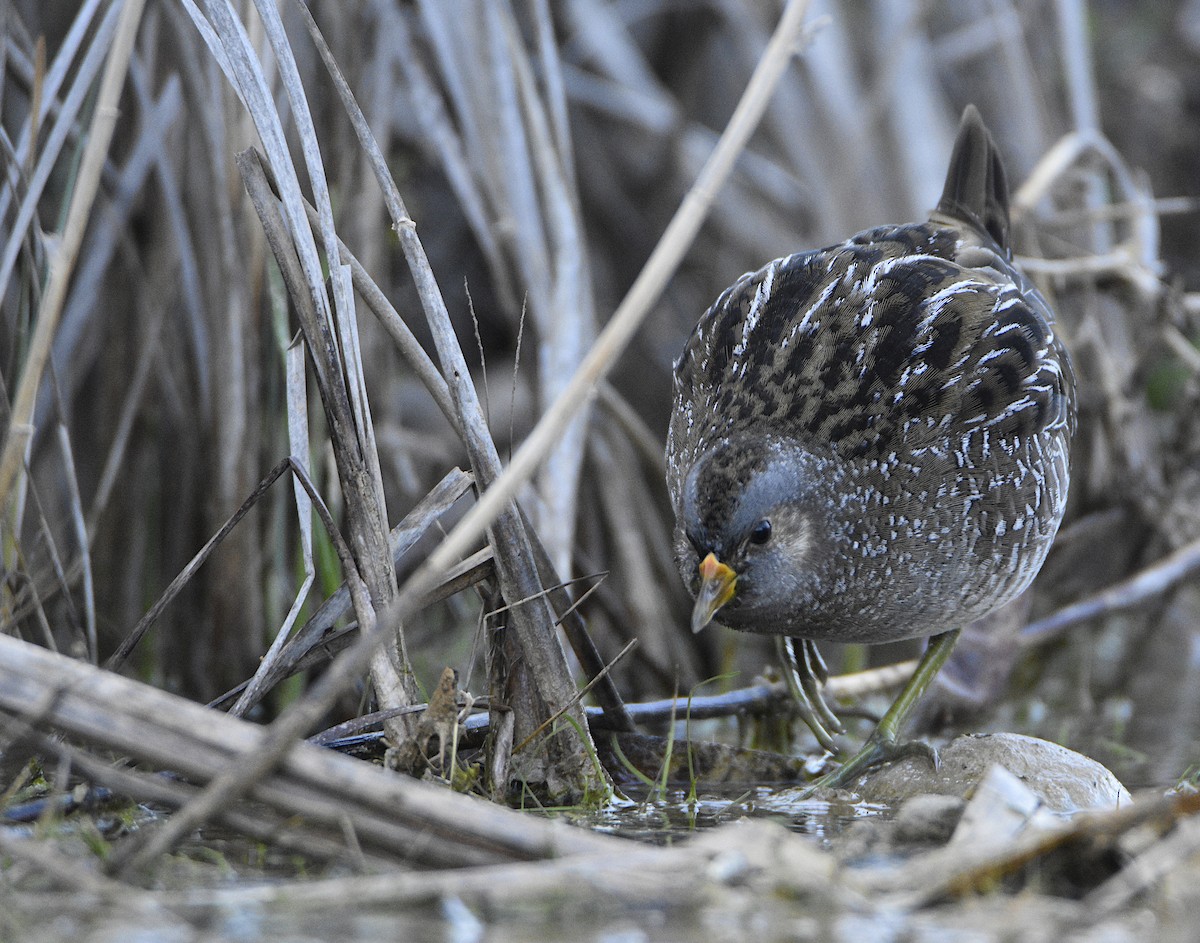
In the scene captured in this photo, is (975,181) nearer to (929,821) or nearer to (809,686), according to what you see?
(809,686)

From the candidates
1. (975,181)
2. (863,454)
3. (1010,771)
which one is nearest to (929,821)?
(1010,771)

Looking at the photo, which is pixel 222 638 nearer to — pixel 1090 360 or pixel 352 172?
pixel 352 172

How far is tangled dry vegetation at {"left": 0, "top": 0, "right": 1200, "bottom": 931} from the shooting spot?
229cm

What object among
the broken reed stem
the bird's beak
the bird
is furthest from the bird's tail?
the broken reed stem

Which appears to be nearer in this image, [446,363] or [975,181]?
[446,363]

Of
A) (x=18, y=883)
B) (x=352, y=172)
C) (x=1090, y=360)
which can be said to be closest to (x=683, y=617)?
(x=1090, y=360)

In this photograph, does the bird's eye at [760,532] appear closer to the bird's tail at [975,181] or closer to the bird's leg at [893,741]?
the bird's leg at [893,741]

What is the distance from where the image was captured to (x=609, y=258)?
→ 22.1ft

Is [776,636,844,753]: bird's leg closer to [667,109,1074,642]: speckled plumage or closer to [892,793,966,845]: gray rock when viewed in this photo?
[667,109,1074,642]: speckled plumage

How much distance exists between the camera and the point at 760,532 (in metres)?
3.10

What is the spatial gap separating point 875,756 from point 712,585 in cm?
75

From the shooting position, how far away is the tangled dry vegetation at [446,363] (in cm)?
229

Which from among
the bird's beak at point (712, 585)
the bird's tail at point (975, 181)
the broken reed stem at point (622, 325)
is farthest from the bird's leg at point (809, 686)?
the broken reed stem at point (622, 325)

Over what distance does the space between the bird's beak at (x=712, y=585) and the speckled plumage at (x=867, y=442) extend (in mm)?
23
